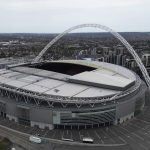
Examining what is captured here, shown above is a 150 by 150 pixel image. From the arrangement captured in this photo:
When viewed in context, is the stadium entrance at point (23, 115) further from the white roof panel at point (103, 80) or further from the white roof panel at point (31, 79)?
the white roof panel at point (103, 80)

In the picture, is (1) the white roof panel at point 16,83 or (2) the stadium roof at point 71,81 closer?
(2) the stadium roof at point 71,81

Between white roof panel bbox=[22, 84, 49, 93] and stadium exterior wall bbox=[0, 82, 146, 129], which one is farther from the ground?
white roof panel bbox=[22, 84, 49, 93]

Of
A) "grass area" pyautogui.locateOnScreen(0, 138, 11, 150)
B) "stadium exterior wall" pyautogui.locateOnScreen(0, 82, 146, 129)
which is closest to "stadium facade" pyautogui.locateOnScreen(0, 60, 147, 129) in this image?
"stadium exterior wall" pyautogui.locateOnScreen(0, 82, 146, 129)

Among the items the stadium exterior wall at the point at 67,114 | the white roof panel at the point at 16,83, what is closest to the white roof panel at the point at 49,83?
the white roof panel at the point at 16,83

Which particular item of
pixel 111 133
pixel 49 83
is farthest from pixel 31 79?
pixel 111 133

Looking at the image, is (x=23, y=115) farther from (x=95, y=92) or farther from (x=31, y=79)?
(x=95, y=92)

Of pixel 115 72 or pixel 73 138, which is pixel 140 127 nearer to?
pixel 73 138

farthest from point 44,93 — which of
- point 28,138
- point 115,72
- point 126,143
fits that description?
point 115,72

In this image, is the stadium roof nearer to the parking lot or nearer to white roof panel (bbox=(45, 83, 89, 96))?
white roof panel (bbox=(45, 83, 89, 96))
